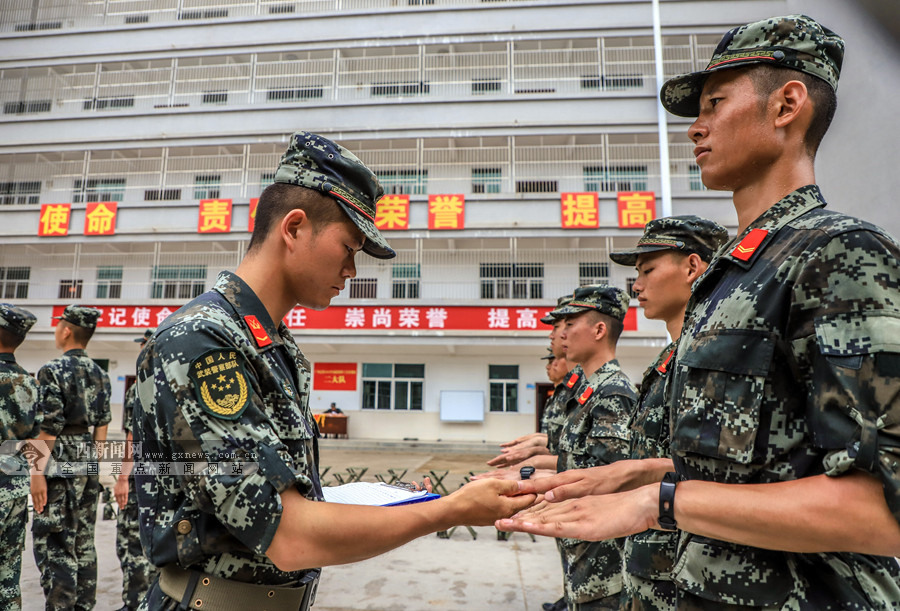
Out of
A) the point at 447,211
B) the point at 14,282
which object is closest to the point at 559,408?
the point at 447,211

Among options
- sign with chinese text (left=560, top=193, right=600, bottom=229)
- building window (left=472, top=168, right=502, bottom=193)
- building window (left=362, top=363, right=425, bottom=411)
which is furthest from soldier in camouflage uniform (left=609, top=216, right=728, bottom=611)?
building window (left=472, top=168, right=502, bottom=193)

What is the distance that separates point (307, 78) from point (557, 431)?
18.4 metres

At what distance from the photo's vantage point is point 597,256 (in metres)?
18.1

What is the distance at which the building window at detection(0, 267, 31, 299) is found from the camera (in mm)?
19766

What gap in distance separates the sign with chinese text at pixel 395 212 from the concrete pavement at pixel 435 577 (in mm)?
11670

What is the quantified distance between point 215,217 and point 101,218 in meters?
4.03

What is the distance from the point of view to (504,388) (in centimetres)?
1831

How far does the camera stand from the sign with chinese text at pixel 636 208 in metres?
16.6

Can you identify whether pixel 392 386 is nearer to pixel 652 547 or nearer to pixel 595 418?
pixel 595 418

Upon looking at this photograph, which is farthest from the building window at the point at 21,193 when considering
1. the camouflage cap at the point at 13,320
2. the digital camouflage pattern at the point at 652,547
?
the digital camouflage pattern at the point at 652,547

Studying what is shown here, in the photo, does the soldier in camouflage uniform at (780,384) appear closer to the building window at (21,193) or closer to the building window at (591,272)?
the building window at (591,272)

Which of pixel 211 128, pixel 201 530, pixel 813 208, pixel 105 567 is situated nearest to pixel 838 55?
pixel 813 208

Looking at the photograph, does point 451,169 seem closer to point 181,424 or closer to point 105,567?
point 105,567

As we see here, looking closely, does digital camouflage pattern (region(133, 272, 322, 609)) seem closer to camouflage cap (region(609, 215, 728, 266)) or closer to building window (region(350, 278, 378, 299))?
camouflage cap (region(609, 215, 728, 266))
